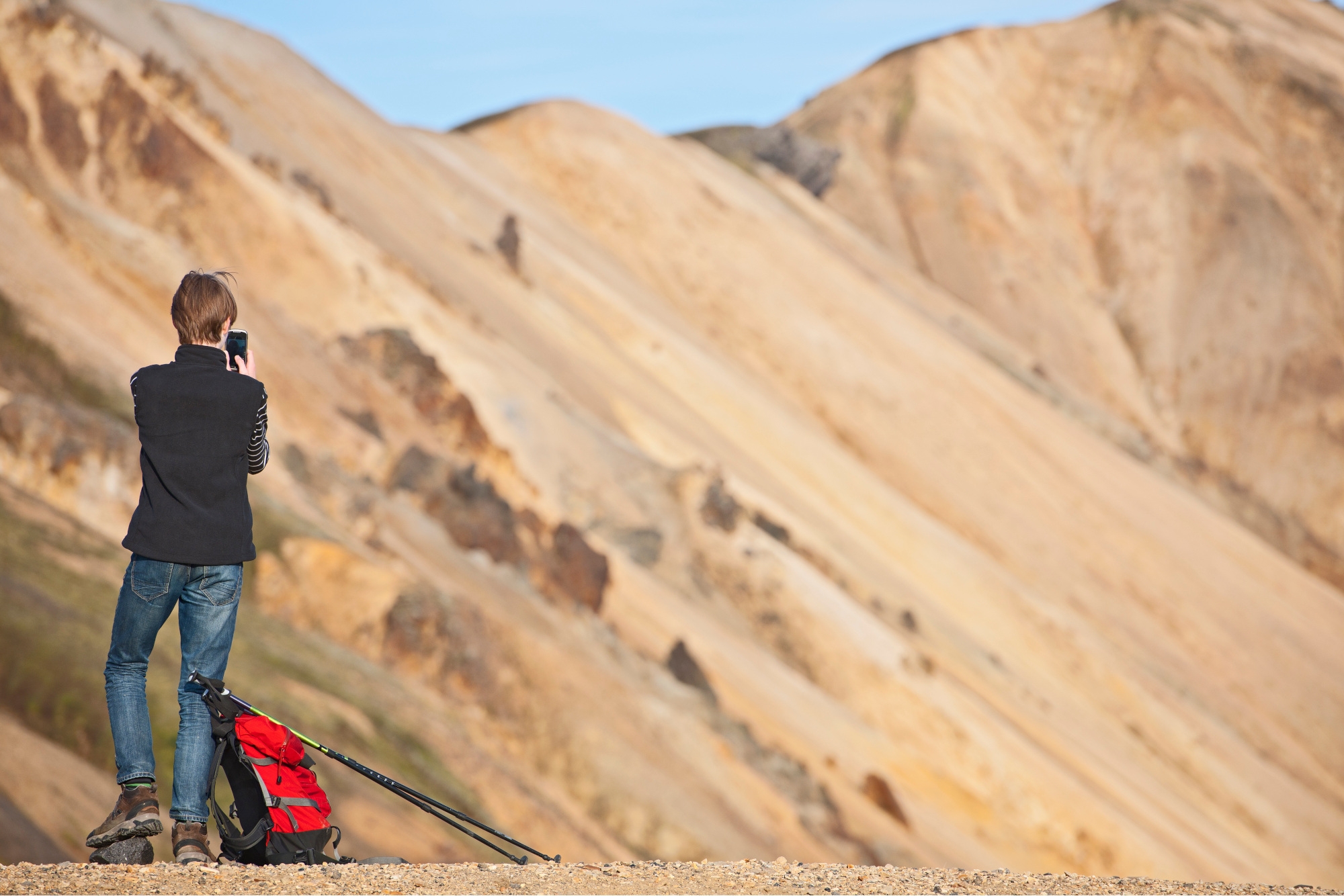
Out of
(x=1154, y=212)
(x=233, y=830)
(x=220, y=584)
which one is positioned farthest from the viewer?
(x=1154, y=212)

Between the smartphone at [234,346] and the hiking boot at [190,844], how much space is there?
1.50m

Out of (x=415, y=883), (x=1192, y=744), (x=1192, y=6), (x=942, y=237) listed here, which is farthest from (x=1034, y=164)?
(x=415, y=883)

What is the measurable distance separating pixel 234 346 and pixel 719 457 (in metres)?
24.4

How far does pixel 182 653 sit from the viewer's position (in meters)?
4.41

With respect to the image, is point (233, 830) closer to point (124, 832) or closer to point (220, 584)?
point (124, 832)

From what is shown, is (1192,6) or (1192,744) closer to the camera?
(1192,744)

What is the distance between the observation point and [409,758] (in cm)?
1030

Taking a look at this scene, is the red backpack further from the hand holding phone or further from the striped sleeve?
the hand holding phone

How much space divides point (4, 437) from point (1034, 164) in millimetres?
61034

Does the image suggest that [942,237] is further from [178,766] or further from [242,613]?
[178,766]

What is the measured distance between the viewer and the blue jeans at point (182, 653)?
4324 millimetres

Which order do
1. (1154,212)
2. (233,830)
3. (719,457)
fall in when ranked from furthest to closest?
(1154,212) < (719,457) < (233,830)

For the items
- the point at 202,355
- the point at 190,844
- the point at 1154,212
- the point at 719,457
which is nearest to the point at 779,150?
the point at 1154,212

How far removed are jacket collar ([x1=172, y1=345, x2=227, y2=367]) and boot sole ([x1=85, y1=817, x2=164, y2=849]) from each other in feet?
4.82
